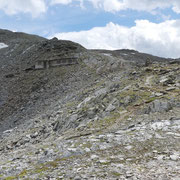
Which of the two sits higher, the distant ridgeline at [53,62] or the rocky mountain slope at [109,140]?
the distant ridgeline at [53,62]

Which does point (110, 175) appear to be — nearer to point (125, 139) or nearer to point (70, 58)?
point (125, 139)

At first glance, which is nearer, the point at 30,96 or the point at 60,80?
the point at 30,96

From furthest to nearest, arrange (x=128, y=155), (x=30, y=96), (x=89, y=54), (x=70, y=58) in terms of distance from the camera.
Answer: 1. (x=89, y=54)
2. (x=70, y=58)
3. (x=30, y=96)
4. (x=128, y=155)

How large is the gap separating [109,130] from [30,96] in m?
21.4

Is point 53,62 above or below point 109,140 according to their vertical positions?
above

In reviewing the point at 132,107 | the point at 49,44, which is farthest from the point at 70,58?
the point at 132,107

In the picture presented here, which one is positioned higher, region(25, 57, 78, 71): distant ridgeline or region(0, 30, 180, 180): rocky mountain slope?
region(25, 57, 78, 71): distant ridgeline

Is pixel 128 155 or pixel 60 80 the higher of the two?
pixel 60 80

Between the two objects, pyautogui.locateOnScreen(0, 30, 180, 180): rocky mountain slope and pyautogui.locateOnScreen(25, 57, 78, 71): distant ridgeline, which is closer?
pyautogui.locateOnScreen(0, 30, 180, 180): rocky mountain slope

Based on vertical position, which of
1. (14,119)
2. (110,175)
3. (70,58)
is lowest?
(14,119)

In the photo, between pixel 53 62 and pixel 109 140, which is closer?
pixel 109 140

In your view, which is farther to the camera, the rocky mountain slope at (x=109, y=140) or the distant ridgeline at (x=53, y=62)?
the distant ridgeline at (x=53, y=62)

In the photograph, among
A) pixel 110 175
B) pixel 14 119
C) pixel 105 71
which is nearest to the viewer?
pixel 110 175

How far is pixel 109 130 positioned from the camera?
34.0 feet
